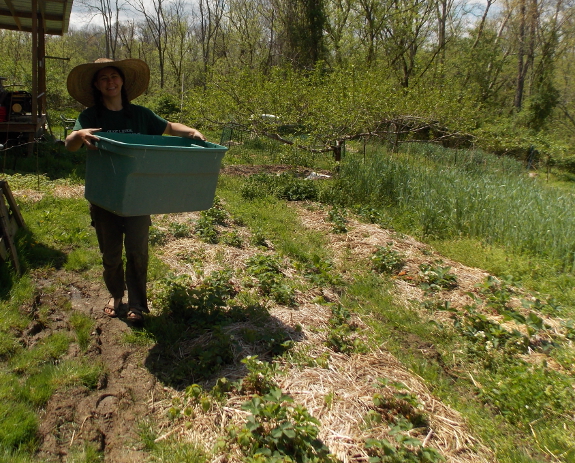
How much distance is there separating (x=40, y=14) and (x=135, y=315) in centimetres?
868

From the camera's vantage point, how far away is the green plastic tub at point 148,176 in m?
2.48

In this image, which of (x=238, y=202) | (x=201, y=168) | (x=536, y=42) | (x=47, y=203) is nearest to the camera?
(x=201, y=168)

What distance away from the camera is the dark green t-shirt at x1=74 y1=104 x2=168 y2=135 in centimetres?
284

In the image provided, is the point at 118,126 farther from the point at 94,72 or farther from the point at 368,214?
the point at 368,214

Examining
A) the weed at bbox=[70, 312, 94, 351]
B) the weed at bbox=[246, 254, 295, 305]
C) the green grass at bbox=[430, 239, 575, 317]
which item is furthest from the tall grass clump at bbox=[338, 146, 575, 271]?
the weed at bbox=[70, 312, 94, 351]

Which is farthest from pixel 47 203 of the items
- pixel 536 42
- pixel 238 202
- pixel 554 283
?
pixel 536 42

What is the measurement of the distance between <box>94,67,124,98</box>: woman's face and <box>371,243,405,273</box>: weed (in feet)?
10.0

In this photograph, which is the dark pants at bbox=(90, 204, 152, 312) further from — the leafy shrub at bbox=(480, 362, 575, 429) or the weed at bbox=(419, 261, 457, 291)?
the weed at bbox=(419, 261, 457, 291)

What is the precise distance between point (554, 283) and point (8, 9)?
10.5 metres

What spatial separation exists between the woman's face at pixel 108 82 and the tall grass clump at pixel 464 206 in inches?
176

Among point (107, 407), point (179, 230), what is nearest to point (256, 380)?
point (107, 407)

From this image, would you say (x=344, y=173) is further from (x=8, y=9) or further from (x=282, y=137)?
(x=8, y=9)

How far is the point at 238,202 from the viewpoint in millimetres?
7129

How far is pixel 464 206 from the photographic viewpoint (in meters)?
6.17
